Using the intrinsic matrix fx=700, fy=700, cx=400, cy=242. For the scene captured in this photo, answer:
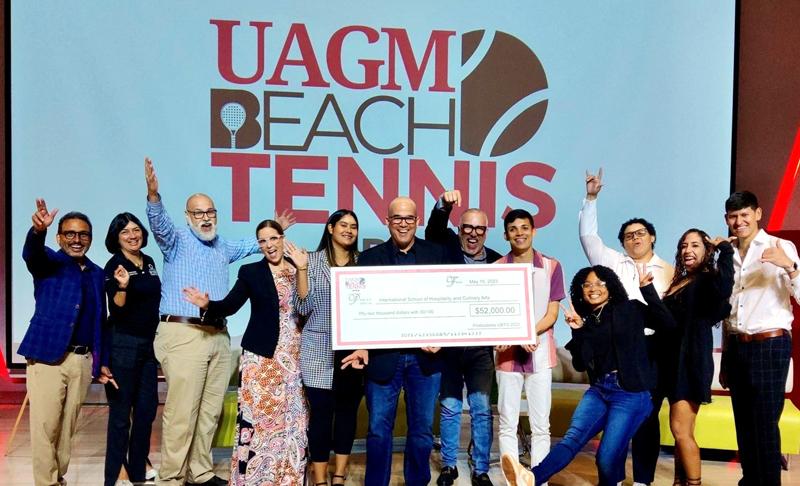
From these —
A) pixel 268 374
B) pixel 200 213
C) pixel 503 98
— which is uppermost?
pixel 503 98

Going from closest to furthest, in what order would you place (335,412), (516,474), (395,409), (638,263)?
1. (516,474)
2. (395,409)
3. (335,412)
4. (638,263)

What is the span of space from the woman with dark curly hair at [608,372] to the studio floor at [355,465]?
2.48 ft

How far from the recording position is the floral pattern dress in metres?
3.40

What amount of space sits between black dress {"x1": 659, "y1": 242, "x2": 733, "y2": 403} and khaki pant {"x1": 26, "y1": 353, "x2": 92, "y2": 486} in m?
2.97

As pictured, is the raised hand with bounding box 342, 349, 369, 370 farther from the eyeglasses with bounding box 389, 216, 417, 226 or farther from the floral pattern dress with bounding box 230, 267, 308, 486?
the eyeglasses with bounding box 389, 216, 417, 226

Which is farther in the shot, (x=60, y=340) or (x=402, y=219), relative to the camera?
(x=60, y=340)

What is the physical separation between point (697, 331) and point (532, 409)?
91 centimetres

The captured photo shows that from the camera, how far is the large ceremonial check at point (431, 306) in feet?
10.8

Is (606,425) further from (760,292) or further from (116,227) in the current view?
(116,227)

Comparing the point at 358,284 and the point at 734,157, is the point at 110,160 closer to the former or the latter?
the point at 358,284

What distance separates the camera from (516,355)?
3.64 metres

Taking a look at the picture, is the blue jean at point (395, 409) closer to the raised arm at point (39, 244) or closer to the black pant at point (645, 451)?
the black pant at point (645, 451)

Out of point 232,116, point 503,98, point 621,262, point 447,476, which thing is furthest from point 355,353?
point 503,98

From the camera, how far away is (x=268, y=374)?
11.2 feet
